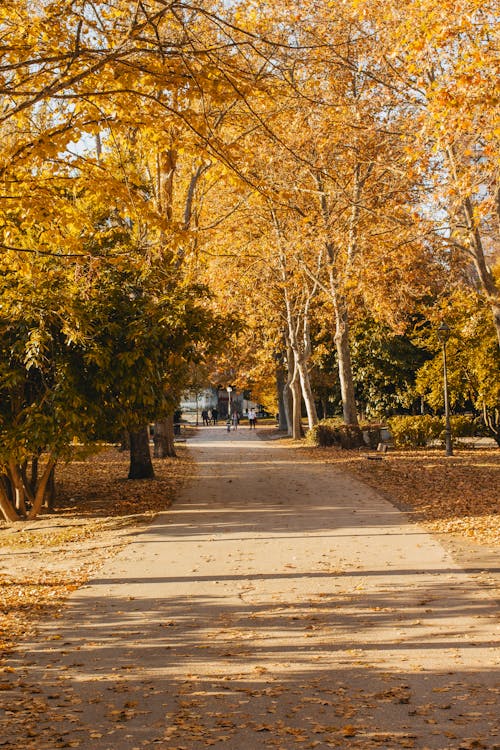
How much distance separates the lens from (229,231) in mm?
30516

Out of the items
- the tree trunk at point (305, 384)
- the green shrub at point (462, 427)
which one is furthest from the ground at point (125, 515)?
the tree trunk at point (305, 384)

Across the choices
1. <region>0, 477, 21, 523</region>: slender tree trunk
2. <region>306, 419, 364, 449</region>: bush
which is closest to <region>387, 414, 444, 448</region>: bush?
<region>306, 419, 364, 449</region>: bush

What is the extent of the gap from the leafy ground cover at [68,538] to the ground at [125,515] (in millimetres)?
14

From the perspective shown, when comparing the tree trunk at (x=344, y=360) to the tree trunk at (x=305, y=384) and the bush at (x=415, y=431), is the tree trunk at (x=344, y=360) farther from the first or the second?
the tree trunk at (x=305, y=384)

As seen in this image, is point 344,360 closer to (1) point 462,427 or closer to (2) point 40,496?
(1) point 462,427

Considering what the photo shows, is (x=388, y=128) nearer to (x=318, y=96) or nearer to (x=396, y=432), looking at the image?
(x=318, y=96)

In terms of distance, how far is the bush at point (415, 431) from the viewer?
32.8 m

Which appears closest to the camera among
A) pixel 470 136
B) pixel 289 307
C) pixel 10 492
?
pixel 470 136

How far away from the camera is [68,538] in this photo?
1351 centimetres

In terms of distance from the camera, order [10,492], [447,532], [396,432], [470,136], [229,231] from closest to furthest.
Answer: [447,532]
[470,136]
[10,492]
[229,231]
[396,432]

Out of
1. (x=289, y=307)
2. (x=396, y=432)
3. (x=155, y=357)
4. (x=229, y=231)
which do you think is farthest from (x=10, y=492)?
(x=289, y=307)

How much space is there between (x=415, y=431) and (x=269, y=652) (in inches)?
1066

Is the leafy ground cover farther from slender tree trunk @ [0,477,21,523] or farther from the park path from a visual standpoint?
slender tree trunk @ [0,477,21,523]

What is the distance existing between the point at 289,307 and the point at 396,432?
8.59 metres
